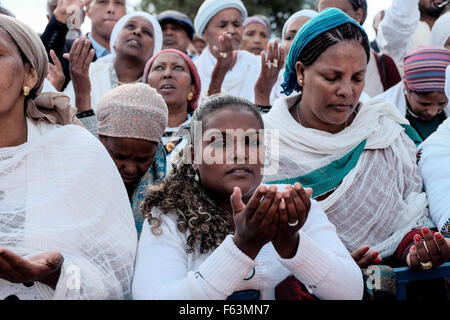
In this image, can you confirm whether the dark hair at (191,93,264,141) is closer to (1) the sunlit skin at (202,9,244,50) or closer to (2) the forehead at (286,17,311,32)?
(2) the forehead at (286,17,311,32)

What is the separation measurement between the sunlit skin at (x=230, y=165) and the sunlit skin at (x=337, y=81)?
0.81 m

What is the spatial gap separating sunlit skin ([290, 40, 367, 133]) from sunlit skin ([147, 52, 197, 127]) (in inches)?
55.9

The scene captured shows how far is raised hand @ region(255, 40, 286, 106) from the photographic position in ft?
15.7

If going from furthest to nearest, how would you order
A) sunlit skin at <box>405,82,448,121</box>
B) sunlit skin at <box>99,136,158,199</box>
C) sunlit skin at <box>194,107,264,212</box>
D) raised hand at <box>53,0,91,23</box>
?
raised hand at <box>53,0,91,23</box> < sunlit skin at <box>405,82,448,121</box> < sunlit skin at <box>99,136,158,199</box> < sunlit skin at <box>194,107,264,212</box>

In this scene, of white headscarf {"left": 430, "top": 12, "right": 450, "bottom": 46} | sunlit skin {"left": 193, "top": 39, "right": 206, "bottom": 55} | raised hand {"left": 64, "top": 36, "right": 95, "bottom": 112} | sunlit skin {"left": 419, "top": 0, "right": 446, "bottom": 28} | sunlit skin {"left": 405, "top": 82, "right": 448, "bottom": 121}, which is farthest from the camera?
sunlit skin {"left": 193, "top": 39, "right": 206, "bottom": 55}

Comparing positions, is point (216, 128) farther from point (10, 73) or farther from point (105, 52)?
point (105, 52)

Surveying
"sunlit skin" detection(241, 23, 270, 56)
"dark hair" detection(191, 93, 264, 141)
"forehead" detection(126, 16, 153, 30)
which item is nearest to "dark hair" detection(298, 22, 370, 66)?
"dark hair" detection(191, 93, 264, 141)

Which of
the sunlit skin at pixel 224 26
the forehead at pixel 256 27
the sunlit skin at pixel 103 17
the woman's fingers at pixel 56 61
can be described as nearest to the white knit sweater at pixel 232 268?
the woman's fingers at pixel 56 61

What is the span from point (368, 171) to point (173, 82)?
6.50 ft

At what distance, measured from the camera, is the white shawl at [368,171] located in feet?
11.2

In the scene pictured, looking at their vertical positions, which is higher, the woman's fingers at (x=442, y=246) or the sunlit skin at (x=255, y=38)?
the sunlit skin at (x=255, y=38)

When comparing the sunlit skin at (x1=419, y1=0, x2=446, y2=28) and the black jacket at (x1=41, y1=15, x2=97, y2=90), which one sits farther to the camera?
the sunlit skin at (x1=419, y1=0, x2=446, y2=28)

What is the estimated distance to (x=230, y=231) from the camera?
105 inches

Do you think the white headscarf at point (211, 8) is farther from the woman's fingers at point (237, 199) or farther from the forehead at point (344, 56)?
the woman's fingers at point (237, 199)
